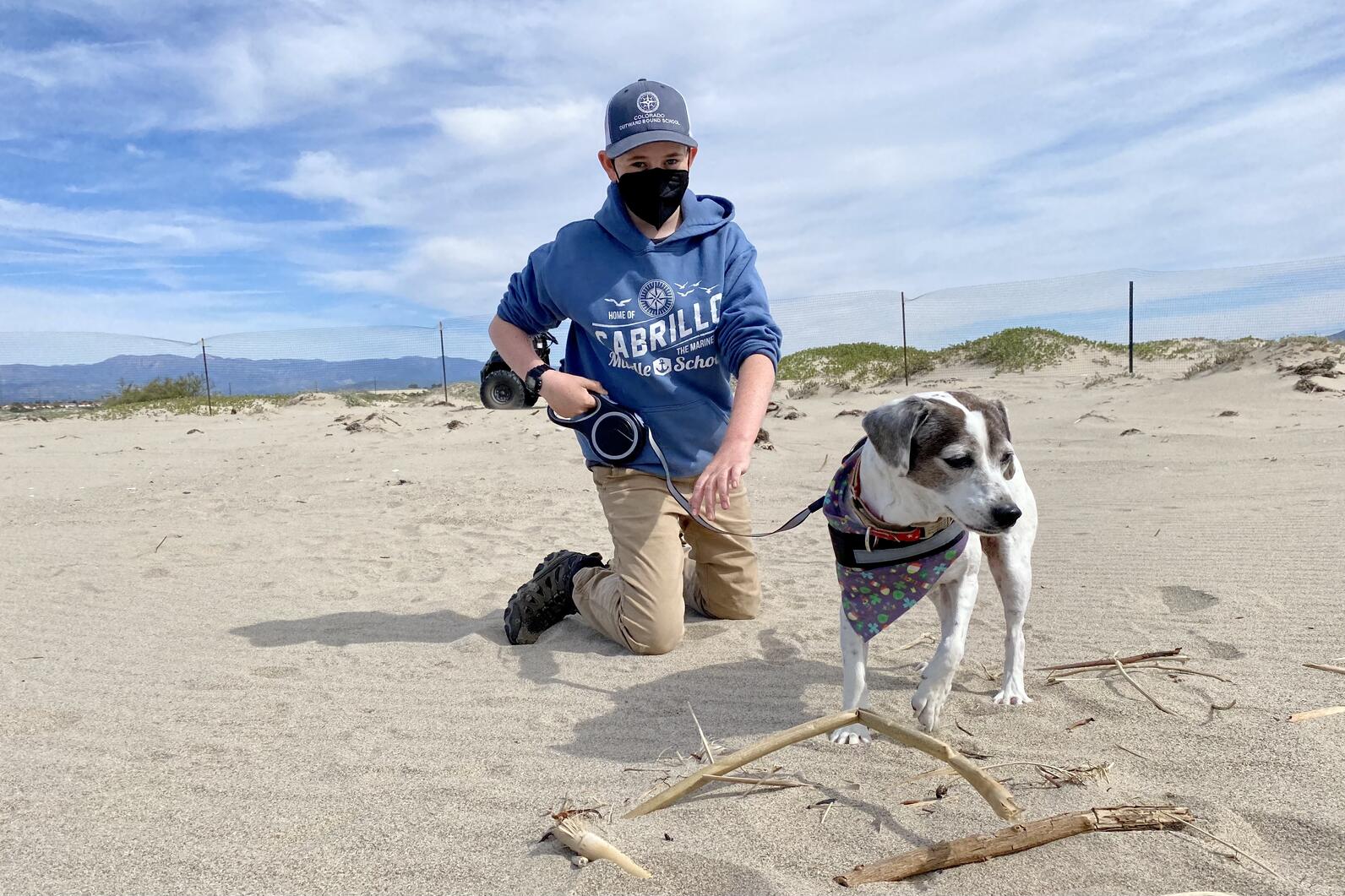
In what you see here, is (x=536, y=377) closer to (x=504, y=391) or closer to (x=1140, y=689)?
(x=504, y=391)

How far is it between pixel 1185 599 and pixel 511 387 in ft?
11.2

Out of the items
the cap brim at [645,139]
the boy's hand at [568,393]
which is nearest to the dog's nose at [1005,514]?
the boy's hand at [568,393]

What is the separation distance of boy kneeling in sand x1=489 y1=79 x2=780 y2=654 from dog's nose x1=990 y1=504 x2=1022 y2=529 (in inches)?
49.9

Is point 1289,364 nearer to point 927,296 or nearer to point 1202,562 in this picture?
point 927,296

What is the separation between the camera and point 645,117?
145 inches

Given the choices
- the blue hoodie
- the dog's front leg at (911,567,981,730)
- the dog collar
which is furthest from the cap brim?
the dog's front leg at (911,567,981,730)

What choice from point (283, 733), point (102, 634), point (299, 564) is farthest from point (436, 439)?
point (283, 733)

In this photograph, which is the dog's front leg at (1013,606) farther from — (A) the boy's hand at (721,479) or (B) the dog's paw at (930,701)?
(A) the boy's hand at (721,479)

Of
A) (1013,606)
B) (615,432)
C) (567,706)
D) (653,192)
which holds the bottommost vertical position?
(567,706)

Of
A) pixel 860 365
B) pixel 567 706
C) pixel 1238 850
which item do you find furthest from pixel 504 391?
pixel 860 365

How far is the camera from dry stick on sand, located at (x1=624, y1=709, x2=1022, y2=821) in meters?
2.26

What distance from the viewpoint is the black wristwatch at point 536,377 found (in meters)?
4.00

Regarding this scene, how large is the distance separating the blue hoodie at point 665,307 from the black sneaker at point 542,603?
0.61m

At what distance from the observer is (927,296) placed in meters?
18.1
